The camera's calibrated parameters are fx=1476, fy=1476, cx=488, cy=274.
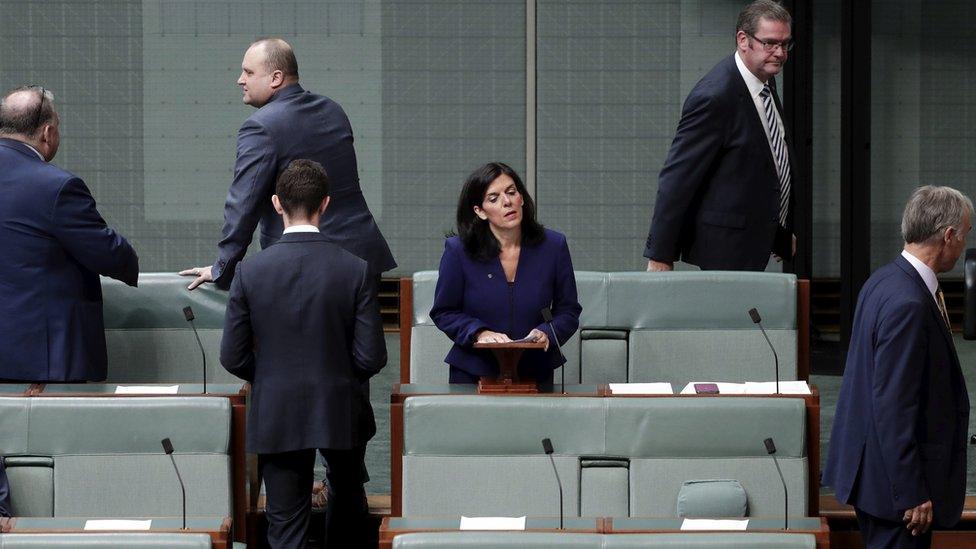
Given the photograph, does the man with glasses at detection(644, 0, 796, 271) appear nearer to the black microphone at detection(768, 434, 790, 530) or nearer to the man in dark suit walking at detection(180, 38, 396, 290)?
the man in dark suit walking at detection(180, 38, 396, 290)

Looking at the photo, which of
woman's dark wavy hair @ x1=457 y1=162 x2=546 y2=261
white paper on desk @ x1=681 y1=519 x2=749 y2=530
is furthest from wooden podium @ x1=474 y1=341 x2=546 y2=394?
white paper on desk @ x1=681 y1=519 x2=749 y2=530

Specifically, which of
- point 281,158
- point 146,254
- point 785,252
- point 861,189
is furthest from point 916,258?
point 146,254

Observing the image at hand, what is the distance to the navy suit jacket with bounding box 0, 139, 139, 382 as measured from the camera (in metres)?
3.73

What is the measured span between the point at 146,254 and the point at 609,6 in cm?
272

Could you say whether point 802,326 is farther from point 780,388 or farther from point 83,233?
point 83,233

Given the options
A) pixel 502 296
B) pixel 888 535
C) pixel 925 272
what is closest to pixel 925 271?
pixel 925 272

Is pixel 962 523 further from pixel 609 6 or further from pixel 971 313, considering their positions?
pixel 609 6

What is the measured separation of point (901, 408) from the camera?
9.58 feet

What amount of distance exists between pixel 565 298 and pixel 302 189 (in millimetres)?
775

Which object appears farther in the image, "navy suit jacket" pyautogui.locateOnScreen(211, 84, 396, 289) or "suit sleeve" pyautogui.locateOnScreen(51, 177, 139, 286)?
"navy suit jacket" pyautogui.locateOnScreen(211, 84, 396, 289)

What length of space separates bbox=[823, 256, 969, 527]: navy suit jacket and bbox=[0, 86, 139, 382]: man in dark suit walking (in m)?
1.87

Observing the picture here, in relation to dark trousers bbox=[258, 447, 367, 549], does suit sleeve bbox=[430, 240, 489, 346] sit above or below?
above

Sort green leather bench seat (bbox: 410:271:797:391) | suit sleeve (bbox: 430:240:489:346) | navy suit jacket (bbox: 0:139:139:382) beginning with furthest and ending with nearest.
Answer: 1. green leather bench seat (bbox: 410:271:797:391)
2. navy suit jacket (bbox: 0:139:139:382)
3. suit sleeve (bbox: 430:240:489:346)

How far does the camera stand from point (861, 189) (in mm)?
6762
